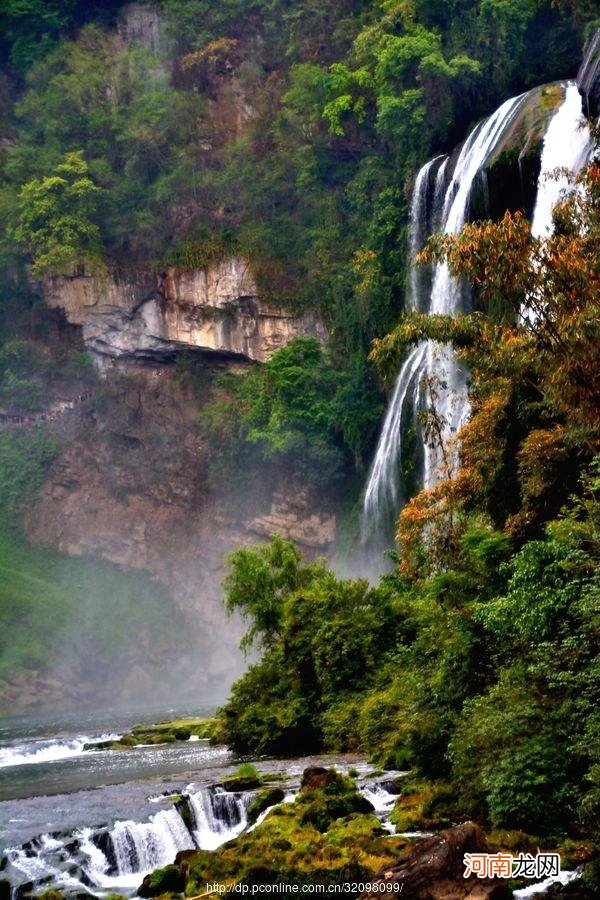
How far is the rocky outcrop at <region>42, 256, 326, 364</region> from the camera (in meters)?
53.8

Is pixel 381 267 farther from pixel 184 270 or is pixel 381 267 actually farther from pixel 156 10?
pixel 156 10

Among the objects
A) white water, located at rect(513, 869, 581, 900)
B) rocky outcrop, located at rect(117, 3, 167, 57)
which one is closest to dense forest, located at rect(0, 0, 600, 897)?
white water, located at rect(513, 869, 581, 900)

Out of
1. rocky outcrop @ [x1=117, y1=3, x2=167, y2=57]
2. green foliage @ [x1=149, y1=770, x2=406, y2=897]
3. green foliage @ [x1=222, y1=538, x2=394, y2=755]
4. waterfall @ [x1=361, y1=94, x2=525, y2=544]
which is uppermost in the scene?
rocky outcrop @ [x1=117, y1=3, x2=167, y2=57]

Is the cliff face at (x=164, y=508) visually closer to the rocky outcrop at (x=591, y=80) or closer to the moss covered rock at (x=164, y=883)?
the rocky outcrop at (x=591, y=80)

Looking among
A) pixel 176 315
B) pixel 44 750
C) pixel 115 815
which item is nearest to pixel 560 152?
pixel 44 750

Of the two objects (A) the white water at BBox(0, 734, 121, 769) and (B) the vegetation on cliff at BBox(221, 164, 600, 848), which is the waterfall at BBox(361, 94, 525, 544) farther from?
(A) the white water at BBox(0, 734, 121, 769)

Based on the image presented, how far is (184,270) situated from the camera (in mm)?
56438

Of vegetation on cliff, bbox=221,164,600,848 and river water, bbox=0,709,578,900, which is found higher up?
vegetation on cliff, bbox=221,164,600,848

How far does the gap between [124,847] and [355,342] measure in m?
35.5

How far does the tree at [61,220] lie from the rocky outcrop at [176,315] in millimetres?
1477

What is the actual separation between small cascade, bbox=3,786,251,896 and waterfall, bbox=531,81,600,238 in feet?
60.3

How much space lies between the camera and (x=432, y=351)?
32.2 metres

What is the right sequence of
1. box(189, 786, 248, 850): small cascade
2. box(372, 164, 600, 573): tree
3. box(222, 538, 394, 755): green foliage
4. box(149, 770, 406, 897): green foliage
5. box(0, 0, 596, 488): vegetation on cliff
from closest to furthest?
A: box(149, 770, 406, 897): green foliage → box(189, 786, 248, 850): small cascade → box(372, 164, 600, 573): tree → box(222, 538, 394, 755): green foliage → box(0, 0, 596, 488): vegetation on cliff

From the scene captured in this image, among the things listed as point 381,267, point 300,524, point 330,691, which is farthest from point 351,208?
point 330,691
